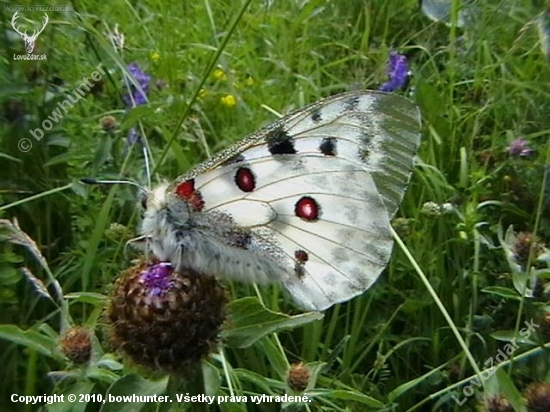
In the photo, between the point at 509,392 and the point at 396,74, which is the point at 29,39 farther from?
the point at 509,392

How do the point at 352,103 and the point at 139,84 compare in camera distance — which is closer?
the point at 352,103

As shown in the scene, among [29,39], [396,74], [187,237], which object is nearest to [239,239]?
[187,237]

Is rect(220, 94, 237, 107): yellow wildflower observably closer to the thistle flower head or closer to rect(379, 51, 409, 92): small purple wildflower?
rect(379, 51, 409, 92): small purple wildflower

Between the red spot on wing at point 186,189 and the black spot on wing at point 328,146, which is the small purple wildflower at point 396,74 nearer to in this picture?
the black spot on wing at point 328,146

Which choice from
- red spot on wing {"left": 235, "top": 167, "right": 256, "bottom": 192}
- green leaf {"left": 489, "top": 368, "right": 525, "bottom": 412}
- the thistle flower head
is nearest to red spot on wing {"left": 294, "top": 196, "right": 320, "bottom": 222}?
red spot on wing {"left": 235, "top": 167, "right": 256, "bottom": 192}

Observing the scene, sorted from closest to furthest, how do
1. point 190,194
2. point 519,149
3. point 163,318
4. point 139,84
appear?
point 163,318
point 190,194
point 519,149
point 139,84

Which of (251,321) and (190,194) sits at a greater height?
(190,194)

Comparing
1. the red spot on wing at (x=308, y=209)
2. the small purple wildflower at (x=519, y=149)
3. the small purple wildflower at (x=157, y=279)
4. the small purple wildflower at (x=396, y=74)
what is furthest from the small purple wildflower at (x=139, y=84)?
the small purple wildflower at (x=157, y=279)

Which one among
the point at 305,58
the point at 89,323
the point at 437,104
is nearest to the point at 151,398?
the point at 89,323

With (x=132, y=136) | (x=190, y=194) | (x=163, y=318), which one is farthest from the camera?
(x=132, y=136)
